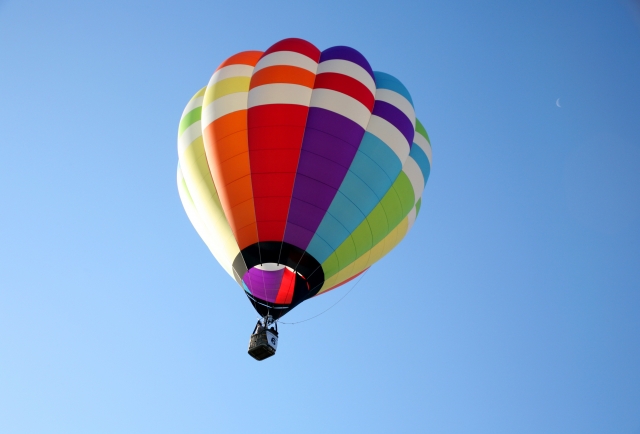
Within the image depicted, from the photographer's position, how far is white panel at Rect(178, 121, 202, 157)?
10320 mm

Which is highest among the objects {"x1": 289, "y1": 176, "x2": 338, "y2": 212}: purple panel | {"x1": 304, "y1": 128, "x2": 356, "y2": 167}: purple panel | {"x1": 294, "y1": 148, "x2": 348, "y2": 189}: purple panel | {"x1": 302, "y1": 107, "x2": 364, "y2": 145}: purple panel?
{"x1": 302, "y1": 107, "x2": 364, "y2": 145}: purple panel

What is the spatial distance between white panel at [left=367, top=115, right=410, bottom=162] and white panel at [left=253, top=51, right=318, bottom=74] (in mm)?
1415

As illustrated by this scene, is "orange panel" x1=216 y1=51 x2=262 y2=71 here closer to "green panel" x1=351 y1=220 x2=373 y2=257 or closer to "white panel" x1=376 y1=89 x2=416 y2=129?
"white panel" x1=376 y1=89 x2=416 y2=129

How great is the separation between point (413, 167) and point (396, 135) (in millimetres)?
869

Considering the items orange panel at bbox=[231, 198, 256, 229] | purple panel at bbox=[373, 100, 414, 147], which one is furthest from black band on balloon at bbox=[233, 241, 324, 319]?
purple panel at bbox=[373, 100, 414, 147]

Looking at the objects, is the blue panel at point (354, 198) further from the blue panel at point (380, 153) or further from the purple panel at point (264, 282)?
the purple panel at point (264, 282)

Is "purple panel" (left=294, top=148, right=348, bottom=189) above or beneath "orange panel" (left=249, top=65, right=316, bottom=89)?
A: beneath

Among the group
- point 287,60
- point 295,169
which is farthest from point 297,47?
point 295,169

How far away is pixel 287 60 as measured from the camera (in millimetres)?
10234

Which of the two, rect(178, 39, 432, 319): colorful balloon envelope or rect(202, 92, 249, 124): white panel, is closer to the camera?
rect(178, 39, 432, 319): colorful balloon envelope

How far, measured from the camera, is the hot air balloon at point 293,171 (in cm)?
932

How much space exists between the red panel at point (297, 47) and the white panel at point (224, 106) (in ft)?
3.77

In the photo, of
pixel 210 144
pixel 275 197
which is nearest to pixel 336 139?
pixel 275 197

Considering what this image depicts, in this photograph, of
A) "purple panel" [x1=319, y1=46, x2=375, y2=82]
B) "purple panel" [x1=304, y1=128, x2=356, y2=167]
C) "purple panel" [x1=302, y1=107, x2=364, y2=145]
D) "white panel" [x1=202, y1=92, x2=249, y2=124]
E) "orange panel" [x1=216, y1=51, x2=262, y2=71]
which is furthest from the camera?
"orange panel" [x1=216, y1=51, x2=262, y2=71]
